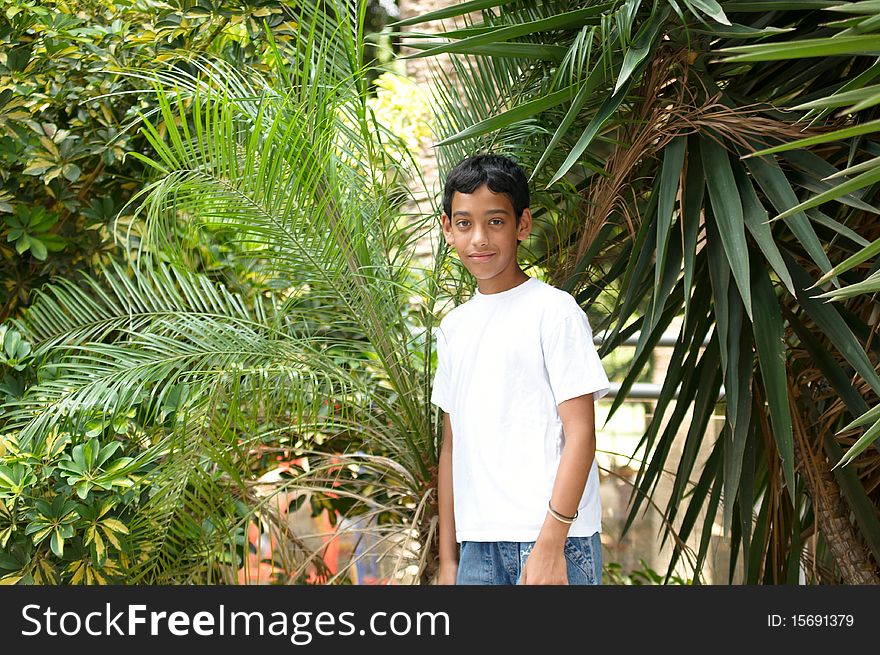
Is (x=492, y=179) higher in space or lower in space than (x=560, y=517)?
higher

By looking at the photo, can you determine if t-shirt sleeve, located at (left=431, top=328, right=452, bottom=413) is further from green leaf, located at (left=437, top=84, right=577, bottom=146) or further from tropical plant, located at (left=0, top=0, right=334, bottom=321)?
tropical plant, located at (left=0, top=0, right=334, bottom=321)

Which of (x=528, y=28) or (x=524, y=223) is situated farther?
(x=528, y=28)

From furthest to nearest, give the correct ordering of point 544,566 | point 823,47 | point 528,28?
point 528,28
point 544,566
point 823,47

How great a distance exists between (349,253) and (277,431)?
55 cm

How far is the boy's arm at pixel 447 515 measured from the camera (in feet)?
6.40

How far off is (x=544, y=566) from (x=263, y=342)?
1048 millimetres

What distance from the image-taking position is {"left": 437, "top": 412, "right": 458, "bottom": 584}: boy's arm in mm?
1951

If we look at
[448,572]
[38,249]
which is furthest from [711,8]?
[38,249]

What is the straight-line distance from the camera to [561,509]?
164 cm

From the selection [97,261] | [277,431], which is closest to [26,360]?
[97,261]

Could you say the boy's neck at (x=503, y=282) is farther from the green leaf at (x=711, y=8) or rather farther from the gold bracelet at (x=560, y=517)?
the green leaf at (x=711, y=8)

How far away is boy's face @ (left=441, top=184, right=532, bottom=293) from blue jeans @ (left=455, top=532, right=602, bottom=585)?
56cm

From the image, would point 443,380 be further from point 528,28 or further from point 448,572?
point 528,28

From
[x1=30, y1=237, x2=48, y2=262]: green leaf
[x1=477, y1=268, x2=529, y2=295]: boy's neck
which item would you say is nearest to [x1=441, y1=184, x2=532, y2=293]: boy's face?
[x1=477, y1=268, x2=529, y2=295]: boy's neck
